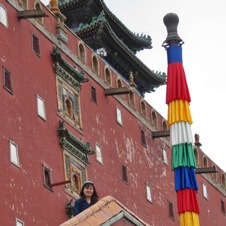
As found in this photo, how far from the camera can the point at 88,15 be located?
60.5m

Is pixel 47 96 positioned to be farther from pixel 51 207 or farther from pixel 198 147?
pixel 198 147

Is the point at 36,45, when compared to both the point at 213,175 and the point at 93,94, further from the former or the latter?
the point at 213,175

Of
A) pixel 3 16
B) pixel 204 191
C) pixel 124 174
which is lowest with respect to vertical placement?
pixel 124 174

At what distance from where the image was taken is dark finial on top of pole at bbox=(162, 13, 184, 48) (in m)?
36.6

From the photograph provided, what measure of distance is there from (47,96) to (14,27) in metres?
2.79

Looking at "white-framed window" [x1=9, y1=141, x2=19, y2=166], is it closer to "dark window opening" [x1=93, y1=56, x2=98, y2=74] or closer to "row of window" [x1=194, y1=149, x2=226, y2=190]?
"dark window opening" [x1=93, y1=56, x2=98, y2=74]

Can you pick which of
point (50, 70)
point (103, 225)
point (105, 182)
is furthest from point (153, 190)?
point (103, 225)

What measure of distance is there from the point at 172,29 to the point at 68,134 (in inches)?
282

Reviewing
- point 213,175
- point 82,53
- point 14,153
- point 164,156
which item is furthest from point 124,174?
point 213,175

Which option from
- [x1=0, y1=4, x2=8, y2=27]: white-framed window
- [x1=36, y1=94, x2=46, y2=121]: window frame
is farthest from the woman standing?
[x1=36, y1=94, x2=46, y2=121]: window frame

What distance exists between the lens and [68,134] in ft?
139

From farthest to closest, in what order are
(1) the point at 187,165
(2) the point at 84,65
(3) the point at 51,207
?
(2) the point at 84,65, (3) the point at 51,207, (1) the point at 187,165

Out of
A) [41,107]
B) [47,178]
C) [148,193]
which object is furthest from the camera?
[148,193]

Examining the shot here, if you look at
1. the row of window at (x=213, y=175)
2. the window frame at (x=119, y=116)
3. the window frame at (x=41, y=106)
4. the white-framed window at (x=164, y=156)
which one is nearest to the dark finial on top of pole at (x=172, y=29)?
the window frame at (x=41, y=106)
